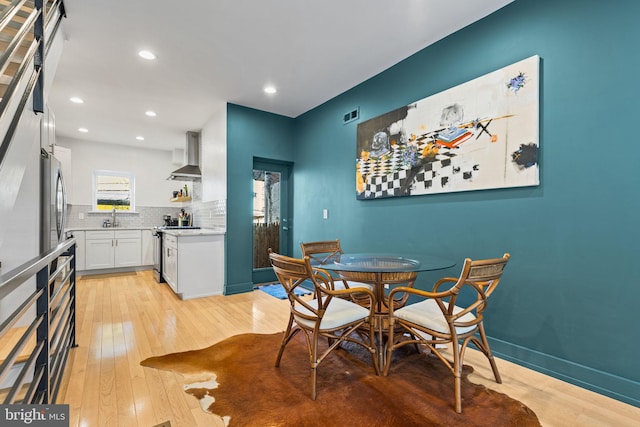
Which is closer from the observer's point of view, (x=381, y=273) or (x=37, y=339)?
(x=37, y=339)

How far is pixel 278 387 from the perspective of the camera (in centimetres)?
193

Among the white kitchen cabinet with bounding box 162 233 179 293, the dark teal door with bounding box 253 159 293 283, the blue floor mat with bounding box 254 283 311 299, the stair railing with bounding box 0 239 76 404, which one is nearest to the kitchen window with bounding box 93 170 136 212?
the white kitchen cabinet with bounding box 162 233 179 293

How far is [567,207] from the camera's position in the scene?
2.05 metres

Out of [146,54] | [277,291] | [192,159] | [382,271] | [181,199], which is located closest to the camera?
[382,271]

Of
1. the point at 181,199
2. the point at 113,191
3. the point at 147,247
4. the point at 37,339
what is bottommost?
the point at 147,247

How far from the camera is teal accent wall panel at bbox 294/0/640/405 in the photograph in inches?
72.4

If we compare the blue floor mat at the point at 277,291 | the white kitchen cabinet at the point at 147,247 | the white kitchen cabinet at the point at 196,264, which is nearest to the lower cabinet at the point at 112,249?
the white kitchen cabinet at the point at 147,247

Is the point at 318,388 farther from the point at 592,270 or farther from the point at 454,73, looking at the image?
the point at 454,73

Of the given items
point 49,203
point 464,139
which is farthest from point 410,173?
point 49,203

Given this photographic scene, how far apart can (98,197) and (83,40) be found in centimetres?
460

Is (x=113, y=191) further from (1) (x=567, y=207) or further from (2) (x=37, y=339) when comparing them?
(1) (x=567, y=207)

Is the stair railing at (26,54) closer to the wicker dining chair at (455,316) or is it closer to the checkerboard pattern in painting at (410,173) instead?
the wicker dining chair at (455,316)

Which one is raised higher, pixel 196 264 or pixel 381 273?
pixel 381 273

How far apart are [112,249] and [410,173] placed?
19.4 feet
